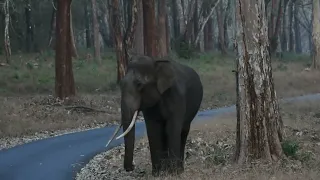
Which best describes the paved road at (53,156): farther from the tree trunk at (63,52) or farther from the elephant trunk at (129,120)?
the tree trunk at (63,52)

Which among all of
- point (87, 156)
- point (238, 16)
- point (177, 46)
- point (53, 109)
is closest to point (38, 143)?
point (87, 156)

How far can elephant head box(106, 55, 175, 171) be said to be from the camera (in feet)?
34.6

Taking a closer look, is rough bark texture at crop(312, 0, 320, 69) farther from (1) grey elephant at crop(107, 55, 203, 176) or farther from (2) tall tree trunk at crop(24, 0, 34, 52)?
(1) grey elephant at crop(107, 55, 203, 176)

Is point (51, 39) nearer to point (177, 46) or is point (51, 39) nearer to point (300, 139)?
point (177, 46)

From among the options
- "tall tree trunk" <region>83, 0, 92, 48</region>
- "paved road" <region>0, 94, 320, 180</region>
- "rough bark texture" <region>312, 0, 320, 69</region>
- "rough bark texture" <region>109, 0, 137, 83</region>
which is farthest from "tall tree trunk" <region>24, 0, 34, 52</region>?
"paved road" <region>0, 94, 320, 180</region>

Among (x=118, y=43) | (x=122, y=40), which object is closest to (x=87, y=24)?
(x=118, y=43)

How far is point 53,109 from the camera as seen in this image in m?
25.3

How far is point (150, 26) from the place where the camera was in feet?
100

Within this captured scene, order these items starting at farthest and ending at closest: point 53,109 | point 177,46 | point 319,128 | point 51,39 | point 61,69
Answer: point 51,39 < point 177,46 < point 61,69 < point 53,109 < point 319,128

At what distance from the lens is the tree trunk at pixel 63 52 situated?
27.1m

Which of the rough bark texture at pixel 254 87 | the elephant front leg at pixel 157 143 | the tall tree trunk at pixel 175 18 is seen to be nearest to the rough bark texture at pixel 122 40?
the elephant front leg at pixel 157 143

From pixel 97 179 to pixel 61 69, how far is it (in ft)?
50.2

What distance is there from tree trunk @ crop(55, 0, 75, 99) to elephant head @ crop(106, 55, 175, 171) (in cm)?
1640

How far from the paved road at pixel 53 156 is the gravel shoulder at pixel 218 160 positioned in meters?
0.45
